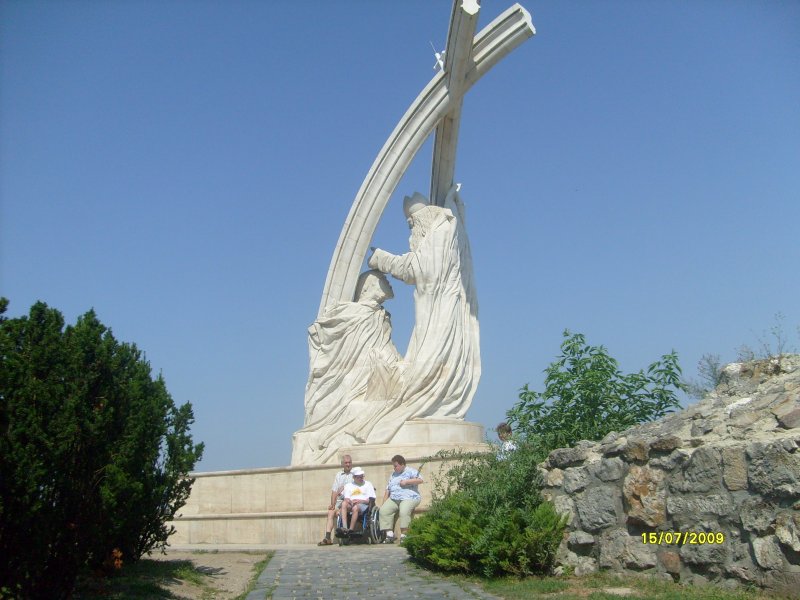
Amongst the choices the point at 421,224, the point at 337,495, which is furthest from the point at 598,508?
the point at 421,224

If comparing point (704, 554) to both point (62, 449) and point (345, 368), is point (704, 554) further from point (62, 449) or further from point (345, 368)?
point (345, 368)

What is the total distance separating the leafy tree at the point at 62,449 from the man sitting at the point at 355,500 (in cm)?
365

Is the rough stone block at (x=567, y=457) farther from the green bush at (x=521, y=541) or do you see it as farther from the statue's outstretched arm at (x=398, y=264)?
the statue's outstretched arm at (x=398, y=264)

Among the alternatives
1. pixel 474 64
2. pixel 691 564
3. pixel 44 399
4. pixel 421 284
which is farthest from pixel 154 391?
pixel 474 64

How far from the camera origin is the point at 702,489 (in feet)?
18.9

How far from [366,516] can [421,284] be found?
4742mm

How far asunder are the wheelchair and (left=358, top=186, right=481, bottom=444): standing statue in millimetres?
2655

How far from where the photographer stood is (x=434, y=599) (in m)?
6.19

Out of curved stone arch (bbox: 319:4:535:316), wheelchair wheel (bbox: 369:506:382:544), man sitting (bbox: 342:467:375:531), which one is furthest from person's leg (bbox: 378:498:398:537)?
curved stone arch (bbox: 319:4:535:316)

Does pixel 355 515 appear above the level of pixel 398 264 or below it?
below

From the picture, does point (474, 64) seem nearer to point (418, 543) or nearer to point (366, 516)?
point (366, 516)

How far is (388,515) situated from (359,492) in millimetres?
485

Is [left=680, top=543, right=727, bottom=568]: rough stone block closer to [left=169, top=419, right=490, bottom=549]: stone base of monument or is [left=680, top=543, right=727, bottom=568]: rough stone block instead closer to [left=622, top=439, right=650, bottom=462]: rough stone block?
[left=622, top=439, right=650, bottom=462]: rough stone block

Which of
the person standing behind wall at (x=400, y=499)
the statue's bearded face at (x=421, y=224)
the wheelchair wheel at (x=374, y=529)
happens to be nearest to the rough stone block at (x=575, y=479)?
the person standing behind wall at (x=400, y=499)
